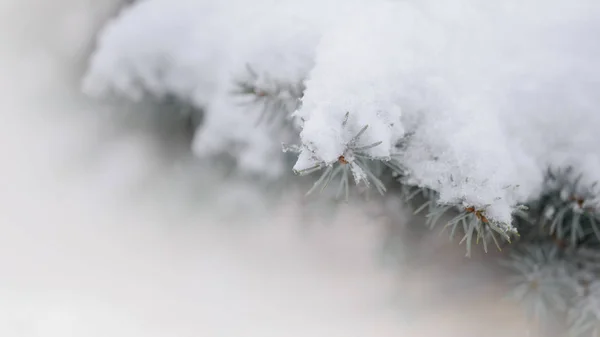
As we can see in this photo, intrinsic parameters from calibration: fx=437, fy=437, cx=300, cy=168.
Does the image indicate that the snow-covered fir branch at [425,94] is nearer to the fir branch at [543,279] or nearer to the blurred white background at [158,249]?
the fir branch at [543,279]

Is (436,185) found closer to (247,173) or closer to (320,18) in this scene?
(320,18)

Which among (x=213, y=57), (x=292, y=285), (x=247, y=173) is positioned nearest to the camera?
(x=213, y=57)

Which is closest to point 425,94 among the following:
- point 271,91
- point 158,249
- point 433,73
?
point 433,73

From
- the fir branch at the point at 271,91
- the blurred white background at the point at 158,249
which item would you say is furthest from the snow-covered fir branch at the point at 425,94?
the blurred white background at the point at 158,249

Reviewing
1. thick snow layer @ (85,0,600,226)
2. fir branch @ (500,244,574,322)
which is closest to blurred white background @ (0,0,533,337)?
fir branch @ (500,244,574,322)

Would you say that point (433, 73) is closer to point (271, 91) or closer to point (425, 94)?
point (425, 94)

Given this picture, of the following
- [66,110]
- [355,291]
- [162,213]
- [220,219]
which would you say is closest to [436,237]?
[355,291]
